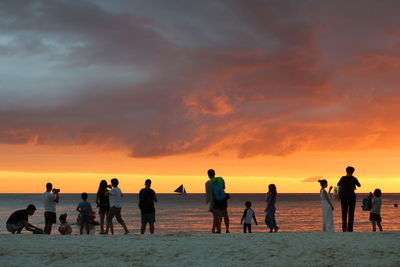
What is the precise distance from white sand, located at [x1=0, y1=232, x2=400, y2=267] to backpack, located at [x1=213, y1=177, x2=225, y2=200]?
169 centimetres

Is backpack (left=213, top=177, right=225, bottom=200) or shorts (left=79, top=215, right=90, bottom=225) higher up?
backpack (left=213, top=177, right=225, bottom=200)

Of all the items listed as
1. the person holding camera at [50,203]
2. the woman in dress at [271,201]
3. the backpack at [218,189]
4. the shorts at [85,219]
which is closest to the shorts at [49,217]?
the person holding camera at [50,203]

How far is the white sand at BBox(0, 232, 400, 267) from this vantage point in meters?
12.9

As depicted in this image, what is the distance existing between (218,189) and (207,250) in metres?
4.13

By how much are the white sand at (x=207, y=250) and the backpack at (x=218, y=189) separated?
169 centimetres

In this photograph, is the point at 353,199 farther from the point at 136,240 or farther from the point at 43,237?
the point at 43,237

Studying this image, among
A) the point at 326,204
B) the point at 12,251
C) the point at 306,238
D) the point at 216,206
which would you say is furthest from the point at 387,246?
the point at 12,251

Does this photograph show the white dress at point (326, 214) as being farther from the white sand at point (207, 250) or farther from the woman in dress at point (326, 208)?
the white sand at point (207, 250)

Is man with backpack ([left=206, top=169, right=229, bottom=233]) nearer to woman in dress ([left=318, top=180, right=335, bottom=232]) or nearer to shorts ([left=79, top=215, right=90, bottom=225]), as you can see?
woman in dress ([left=318, top=180, right=335, bottom=232])

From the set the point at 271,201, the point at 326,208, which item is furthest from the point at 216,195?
the point at 326,208

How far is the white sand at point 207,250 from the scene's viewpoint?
42.3ft

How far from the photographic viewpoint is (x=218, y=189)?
18.0m

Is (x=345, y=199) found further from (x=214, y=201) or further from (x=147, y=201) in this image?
(x=147, y=201)

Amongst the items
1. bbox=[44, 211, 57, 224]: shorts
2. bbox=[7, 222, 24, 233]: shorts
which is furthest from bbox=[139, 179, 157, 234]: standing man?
bbox=[7, 222, 24, 233]: shorts
